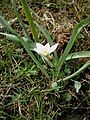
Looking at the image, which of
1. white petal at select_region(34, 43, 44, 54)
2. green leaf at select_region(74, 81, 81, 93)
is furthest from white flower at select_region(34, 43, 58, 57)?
green leaf at select_region(74, 81, 81, 93)

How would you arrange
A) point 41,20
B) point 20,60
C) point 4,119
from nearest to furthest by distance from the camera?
point 4,119
point 20,60
point 41,20

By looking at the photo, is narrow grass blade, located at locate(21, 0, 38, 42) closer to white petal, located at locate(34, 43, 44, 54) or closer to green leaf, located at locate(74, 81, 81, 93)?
white petal, located at locate(34, 43, 44, 54)

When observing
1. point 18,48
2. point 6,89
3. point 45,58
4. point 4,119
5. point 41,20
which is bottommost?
point 4,119

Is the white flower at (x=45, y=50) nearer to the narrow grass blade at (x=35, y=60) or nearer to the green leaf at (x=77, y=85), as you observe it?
the narrow grass blade at (x=35, y=60)

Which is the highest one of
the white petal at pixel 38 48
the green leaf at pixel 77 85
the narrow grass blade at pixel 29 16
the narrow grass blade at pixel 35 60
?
the narrow grass blade at pixel 29 16

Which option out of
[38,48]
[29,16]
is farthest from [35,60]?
[29,16]

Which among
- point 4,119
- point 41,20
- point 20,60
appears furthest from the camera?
point 41,20

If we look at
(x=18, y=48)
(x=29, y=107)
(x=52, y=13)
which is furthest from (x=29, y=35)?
(x=29, y=107)

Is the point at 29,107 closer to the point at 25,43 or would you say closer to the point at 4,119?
the point at 4,119

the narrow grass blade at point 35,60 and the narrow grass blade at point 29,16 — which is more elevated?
the narrow grass blade at point 29,16

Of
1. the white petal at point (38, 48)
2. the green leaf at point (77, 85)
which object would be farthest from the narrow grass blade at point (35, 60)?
the green leaf at point (77, 85)

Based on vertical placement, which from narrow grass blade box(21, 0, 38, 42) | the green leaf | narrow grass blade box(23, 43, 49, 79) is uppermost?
narrow grass blade box(21, 0, 38, 42)
